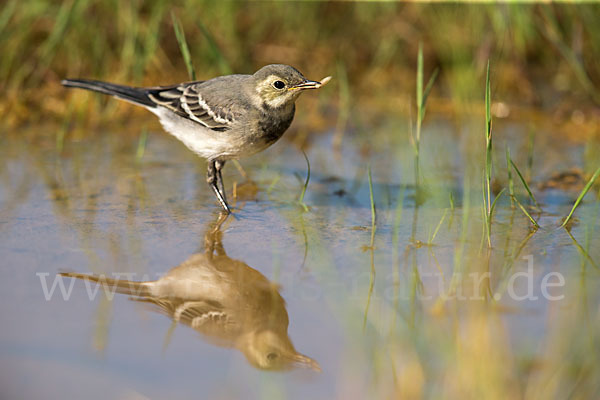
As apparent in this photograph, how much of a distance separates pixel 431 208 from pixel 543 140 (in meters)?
2.36

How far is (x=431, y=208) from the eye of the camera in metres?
5.29

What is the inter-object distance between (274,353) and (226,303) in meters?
0.64

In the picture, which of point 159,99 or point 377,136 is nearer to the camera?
point 159,99

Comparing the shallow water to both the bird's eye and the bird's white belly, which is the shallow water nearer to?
the bird's white belly

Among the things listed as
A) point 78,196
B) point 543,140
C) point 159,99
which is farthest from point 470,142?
point 78,196

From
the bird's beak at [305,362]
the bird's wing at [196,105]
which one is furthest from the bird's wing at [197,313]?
the bird's wing at [196,105]

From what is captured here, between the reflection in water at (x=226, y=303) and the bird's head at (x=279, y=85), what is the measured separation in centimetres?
161

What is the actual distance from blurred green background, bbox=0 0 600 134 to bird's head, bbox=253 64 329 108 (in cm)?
108

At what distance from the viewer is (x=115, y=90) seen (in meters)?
6.01

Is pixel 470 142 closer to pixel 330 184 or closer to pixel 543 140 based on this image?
pixel 543 140

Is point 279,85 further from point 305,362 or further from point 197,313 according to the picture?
point 305,362

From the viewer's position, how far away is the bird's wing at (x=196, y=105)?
18.6ft

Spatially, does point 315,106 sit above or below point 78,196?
above

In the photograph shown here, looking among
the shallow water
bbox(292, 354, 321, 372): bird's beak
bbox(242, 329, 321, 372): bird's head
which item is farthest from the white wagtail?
bbox(292, 354, 321, 372): bird's beak
